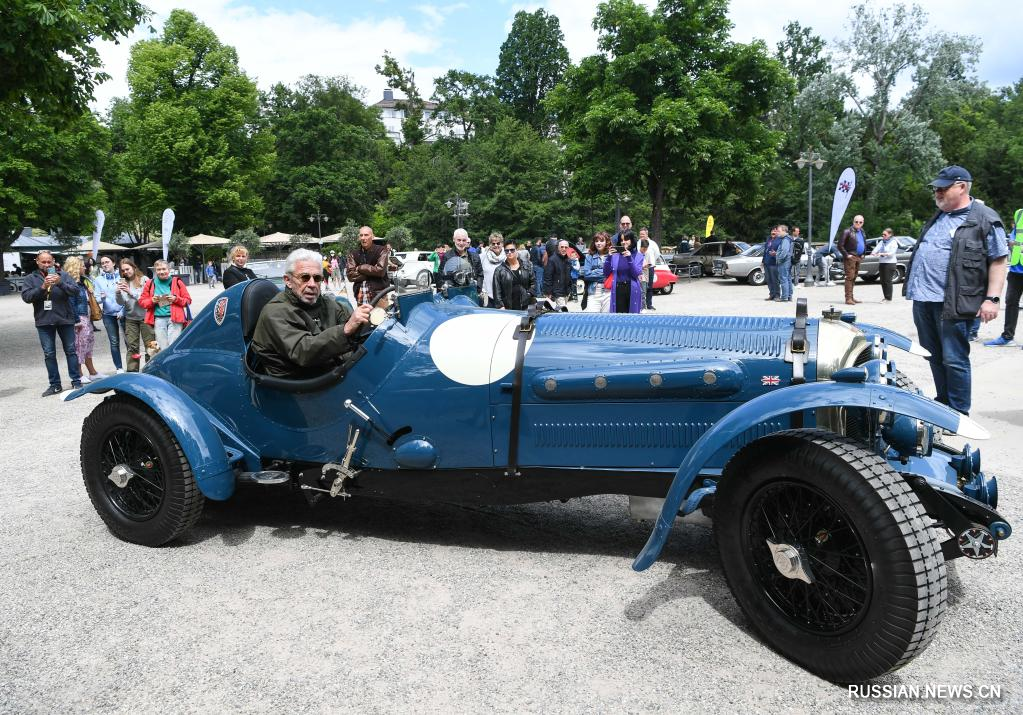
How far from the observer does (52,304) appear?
8.82 metres

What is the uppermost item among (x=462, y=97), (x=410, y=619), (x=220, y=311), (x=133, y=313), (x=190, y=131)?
(x=462, y=97)

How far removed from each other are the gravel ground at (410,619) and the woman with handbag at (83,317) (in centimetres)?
531

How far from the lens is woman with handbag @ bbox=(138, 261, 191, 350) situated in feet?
31.3

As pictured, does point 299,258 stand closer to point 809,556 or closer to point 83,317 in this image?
point 809,556

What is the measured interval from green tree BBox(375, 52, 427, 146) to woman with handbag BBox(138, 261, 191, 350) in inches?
2541

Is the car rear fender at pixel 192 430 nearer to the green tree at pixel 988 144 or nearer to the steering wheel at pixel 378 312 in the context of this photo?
the steering wheel at pixel 378 312

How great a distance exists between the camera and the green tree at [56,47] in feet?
30.0

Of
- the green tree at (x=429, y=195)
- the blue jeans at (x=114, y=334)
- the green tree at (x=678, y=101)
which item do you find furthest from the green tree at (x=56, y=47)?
the green tree at (x=429, y=195)

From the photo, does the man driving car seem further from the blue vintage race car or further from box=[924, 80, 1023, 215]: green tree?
box=[924, 80, 1023, 215]: green tree

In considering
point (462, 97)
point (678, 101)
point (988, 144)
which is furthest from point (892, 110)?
point (462, 97)

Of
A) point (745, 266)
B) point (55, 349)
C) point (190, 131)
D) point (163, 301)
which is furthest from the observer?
point (190, 131)

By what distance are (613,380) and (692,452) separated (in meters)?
0.55

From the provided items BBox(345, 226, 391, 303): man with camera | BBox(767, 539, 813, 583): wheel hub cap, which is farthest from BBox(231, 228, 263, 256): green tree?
BBox(767, 539, 813, 583): wheel hub cap

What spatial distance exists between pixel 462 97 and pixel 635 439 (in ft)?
226
